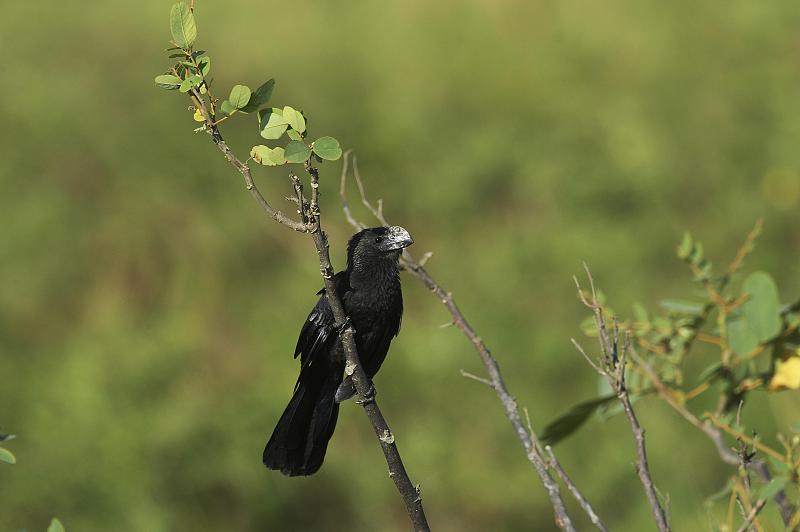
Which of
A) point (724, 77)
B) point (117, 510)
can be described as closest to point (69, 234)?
point (117, 510)

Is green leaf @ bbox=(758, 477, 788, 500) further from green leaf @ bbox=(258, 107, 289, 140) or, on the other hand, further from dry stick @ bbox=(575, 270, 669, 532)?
green leaf @ bbox=(258, 107, 289, 140)

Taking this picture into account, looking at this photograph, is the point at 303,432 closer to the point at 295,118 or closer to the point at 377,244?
the point at 377,244

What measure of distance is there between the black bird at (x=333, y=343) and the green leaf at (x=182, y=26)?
134cm

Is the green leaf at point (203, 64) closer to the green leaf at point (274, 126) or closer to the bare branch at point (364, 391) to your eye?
the green leaf at point (274, 126)

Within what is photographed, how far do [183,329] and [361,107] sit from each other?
2611 millimetres

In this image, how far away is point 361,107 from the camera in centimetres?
808

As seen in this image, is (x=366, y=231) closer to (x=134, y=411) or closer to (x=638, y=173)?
(x=134, y=411)

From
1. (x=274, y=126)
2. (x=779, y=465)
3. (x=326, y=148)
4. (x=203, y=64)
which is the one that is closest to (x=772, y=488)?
(x=779, y=465)

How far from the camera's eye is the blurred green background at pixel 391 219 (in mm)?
5230

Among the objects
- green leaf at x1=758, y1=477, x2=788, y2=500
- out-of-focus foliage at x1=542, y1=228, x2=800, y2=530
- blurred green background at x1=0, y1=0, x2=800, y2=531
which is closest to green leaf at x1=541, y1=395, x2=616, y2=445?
out-of-focus foliage at x1=542, y1=228, x2=800, y2=530

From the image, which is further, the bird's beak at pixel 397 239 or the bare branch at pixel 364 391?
the bird's beak at pixel 397 239

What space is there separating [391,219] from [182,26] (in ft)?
17.6

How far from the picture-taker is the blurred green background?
17.2 feet

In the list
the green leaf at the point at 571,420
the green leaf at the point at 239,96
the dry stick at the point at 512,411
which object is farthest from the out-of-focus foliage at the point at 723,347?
the green leaf at the point at 239,96
